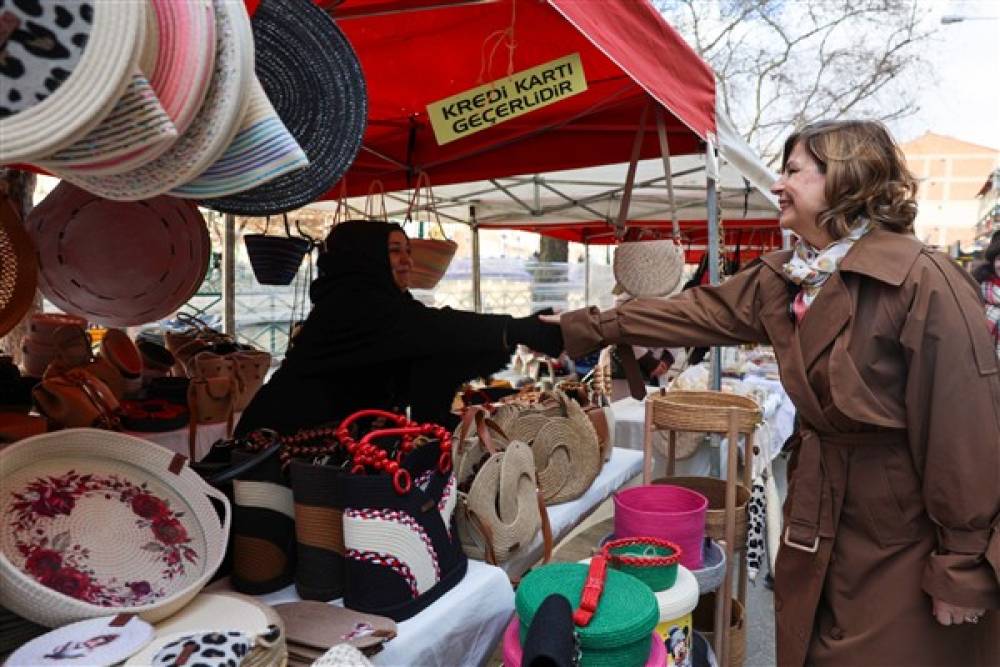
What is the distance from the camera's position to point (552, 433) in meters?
2.40

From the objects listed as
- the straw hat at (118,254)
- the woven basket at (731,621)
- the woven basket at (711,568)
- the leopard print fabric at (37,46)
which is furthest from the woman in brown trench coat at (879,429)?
the straw hat at (118,254)

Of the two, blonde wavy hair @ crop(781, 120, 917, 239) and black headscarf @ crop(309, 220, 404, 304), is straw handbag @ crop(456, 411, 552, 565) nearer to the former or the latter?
black headscarf @ crop(309, 220, 404, 304)

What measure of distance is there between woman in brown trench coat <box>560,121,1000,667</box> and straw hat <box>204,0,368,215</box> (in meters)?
1.17

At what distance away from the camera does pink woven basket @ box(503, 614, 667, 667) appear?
1338mm

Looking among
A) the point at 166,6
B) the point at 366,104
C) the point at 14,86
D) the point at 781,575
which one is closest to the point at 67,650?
the point at 14,86

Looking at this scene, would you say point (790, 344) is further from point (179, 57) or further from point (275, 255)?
point (275, 255)

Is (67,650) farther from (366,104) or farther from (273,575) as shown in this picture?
(366,104)

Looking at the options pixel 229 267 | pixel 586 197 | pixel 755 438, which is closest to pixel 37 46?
pixel 755 438

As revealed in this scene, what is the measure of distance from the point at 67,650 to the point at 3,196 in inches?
55.9

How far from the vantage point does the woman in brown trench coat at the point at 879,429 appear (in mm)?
1479

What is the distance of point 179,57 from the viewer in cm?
77

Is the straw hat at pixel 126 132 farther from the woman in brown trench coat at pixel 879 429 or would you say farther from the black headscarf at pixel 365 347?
the woman in brown trench coat at pixel 879 429

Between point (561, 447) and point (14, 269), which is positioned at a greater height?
point (14, 269)

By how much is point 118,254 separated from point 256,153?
175 cm
